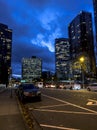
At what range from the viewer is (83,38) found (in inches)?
6718

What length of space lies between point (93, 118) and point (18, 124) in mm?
3466

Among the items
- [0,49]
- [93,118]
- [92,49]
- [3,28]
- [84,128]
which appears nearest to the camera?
[84,128]

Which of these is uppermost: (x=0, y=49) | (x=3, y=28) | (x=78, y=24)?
(x=78, y=24)

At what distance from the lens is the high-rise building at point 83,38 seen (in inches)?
6352

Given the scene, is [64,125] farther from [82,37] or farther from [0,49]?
[82,37]

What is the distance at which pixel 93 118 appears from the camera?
36.1ft

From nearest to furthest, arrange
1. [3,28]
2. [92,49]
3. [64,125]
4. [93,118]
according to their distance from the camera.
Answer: [64,125]
[93,118]
[3,28]
[92,49]

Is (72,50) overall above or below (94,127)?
above

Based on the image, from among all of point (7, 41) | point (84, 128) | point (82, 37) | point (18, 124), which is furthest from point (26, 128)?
point (82, 37)

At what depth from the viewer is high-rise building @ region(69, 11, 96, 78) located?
161337 millimetres

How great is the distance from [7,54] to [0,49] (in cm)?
1798

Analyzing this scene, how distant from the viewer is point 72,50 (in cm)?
17300

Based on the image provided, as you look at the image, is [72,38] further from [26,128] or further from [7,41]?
[26,128]

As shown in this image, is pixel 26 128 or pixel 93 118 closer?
pixel 26 128
